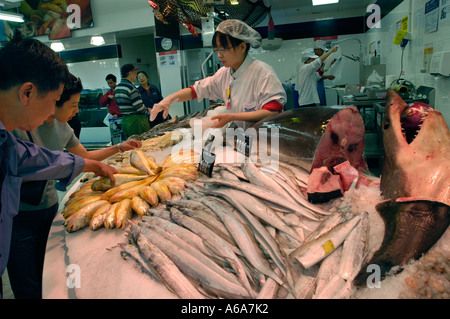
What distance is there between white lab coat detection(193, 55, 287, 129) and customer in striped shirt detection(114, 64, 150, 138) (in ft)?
10.2

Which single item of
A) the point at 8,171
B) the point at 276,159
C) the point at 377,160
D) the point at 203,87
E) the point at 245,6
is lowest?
the point at 377,160

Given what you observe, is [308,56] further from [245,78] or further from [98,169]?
[98,169]

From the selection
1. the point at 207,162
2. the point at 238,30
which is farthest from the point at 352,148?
the point at 238,30

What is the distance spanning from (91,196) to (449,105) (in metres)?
4.11

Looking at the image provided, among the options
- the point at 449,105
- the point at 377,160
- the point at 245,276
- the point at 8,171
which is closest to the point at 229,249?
the point at 245,276

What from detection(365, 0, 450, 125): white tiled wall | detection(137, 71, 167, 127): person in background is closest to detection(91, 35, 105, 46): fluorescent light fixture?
detection(137, 71, 167, 127): person in background

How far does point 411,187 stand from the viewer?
1.33 meters

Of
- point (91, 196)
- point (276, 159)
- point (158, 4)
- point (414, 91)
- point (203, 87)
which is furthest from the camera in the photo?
point (414, 91)

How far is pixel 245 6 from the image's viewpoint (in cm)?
307

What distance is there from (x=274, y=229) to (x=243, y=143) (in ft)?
3.21

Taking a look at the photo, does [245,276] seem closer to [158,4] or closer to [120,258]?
[120,258]

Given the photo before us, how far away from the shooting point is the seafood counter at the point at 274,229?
1.04m

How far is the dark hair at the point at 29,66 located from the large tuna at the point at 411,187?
4.72 ft

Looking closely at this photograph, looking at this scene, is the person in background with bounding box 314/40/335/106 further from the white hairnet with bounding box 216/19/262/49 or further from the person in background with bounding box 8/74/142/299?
the person in background with bounding box 8/74/142/299
